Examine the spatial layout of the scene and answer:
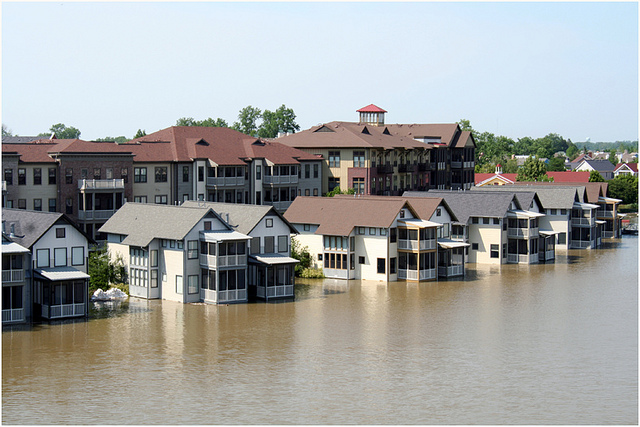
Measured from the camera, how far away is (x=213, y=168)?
3506 inches

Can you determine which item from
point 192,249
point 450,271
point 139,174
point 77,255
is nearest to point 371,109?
point 139,174

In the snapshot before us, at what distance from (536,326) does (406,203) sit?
65.0 ft

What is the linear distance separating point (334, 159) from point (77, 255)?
52.5 metres

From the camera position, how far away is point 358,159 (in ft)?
341

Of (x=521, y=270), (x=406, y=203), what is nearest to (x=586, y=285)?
(x=521, y=270)

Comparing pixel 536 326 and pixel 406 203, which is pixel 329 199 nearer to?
pixel 406 203

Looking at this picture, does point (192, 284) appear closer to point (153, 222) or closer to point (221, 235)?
point (221, 235)

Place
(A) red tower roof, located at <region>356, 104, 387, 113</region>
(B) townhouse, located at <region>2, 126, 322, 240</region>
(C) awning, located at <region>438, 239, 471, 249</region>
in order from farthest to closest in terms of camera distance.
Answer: (A) red tower roof, located at <region>356, 104, 387, 113</region> → (B) townhouse, located at <region>2, 126, 322, 240</region> → (C) awning, located at <region>438, 239, 471, 249</region>

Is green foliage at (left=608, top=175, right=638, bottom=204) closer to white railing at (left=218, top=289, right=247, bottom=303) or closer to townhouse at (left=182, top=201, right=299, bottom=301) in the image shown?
townhouse at (left=182, top=201, right=299, bottom=301)

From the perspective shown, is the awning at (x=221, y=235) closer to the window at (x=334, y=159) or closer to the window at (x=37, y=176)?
the window at (x=37, y=176)

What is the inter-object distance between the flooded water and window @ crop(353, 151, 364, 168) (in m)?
40.5

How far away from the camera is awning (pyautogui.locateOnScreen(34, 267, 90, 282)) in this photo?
172ft

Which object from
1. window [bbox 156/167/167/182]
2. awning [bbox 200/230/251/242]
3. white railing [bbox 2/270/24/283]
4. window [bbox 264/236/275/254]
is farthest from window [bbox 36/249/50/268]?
window [bbox 156/167/167/182]

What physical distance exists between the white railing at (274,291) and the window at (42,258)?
46.1ft
